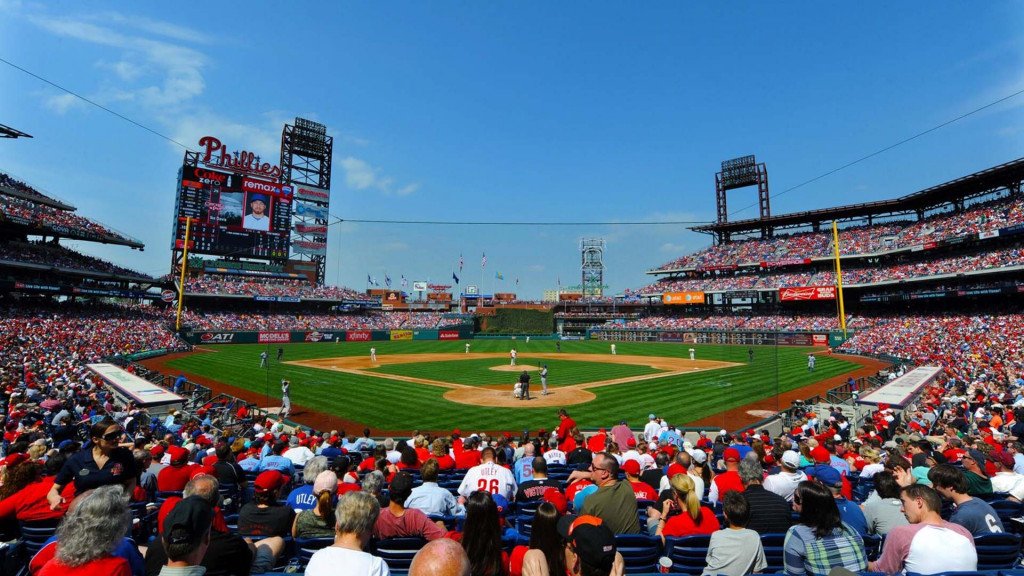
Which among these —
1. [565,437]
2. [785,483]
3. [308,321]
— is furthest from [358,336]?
[785,483]

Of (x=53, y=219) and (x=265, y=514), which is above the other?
(x=53, y=219)

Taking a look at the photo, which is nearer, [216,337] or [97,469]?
[97,469]

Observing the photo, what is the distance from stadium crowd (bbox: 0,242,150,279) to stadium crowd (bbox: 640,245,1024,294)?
72953mm

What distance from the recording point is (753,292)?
67688mm

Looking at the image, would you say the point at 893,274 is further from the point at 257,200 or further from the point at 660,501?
the point at 257,200

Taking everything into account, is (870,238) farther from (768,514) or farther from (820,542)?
(820,542)

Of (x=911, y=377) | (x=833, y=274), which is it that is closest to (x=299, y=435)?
(x=911, y=377)

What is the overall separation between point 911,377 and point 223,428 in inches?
1138

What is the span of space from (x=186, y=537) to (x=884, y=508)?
6770mm

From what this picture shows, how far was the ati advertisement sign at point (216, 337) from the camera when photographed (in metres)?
51.8

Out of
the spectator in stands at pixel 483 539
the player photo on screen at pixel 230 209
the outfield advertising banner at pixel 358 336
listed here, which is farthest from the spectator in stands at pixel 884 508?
the player photo on screen at pixel 230 209

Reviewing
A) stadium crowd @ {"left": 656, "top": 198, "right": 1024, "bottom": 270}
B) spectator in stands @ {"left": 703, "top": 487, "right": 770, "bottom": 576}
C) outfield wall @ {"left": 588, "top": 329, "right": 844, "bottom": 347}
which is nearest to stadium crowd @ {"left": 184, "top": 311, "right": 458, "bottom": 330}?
outfield wall @ {"left": 588, "top": 329, "right": 844, "bottom": 347}

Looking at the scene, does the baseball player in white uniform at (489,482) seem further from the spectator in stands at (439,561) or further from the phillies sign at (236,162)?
the phillies sign at (236,162)

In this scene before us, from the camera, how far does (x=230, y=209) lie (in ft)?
206
